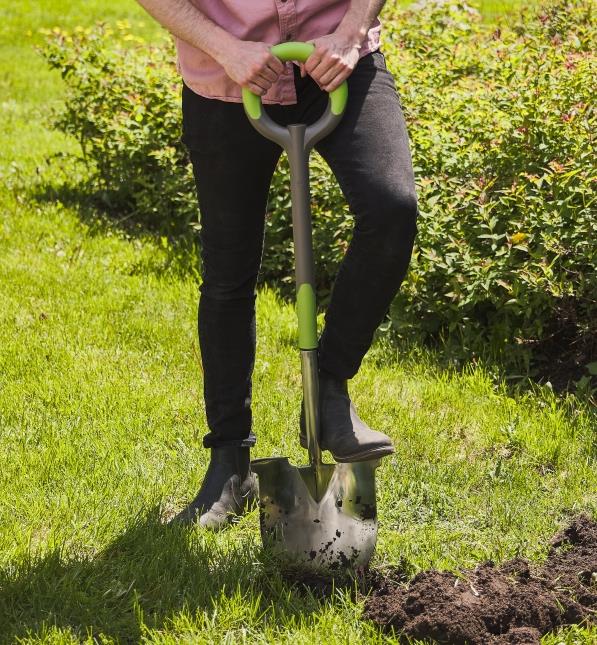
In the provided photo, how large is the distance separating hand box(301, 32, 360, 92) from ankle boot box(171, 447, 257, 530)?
113cm

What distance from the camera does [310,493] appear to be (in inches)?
113

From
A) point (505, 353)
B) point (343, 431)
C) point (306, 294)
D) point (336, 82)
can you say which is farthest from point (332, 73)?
point (505, 353)

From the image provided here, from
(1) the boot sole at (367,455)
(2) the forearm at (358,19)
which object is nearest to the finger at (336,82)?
(2) the forearm at (358,19)

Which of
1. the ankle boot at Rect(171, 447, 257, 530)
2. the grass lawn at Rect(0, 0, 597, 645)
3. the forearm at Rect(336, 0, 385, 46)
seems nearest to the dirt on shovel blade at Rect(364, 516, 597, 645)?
the grass lawn at Rect(0, 0, 597, 645)

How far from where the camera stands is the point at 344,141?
8.61 feet

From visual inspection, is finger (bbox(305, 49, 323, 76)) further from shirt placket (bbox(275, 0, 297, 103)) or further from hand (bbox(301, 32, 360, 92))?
shirt placket (bbox(275, 0, 297, 103))

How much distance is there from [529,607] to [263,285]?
2.75m

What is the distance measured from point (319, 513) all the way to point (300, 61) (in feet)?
3.75

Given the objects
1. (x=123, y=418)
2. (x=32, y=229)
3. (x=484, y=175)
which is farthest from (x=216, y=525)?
(x=32, y=229)

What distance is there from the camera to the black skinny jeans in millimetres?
2582

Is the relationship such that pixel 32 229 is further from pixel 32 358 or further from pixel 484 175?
pixel 484 175

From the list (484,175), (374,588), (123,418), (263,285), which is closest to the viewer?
(374,588)

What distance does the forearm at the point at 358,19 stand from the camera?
2615 millimetres

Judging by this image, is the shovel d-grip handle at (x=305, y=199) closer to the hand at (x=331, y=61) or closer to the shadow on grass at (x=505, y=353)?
the hand at (x=331, y=61)
